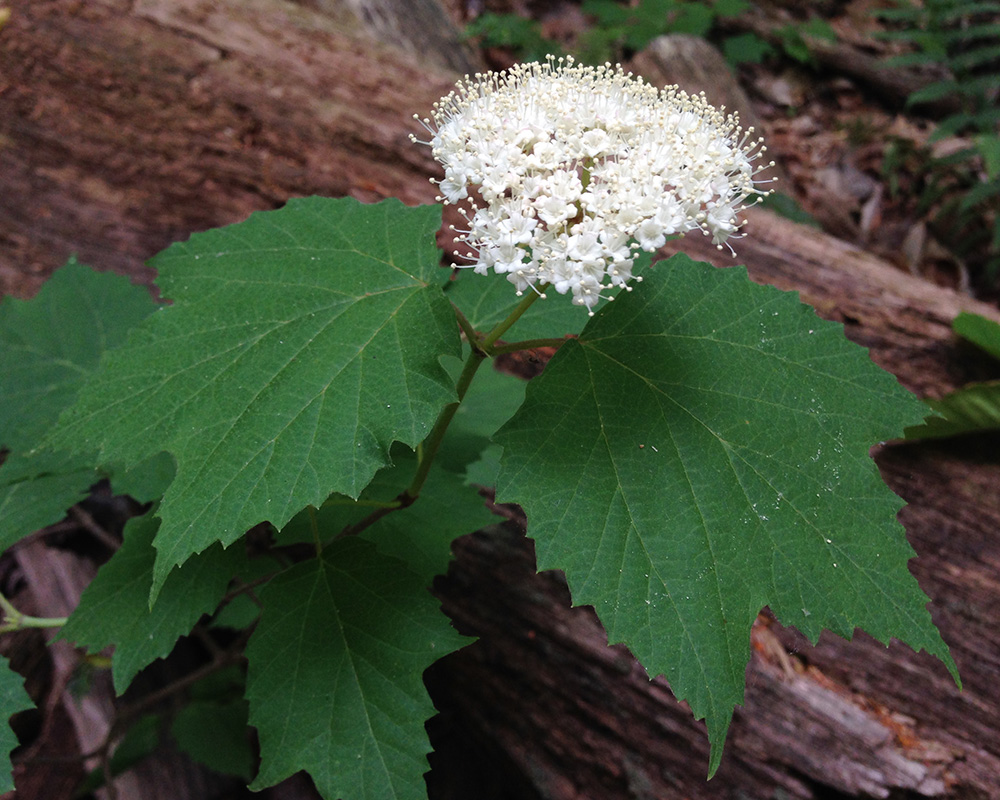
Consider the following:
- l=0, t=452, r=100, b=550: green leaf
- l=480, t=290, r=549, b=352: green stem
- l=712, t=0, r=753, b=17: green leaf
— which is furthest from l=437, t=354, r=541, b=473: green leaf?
l=712, t=0, r=753, b=17: green leaf

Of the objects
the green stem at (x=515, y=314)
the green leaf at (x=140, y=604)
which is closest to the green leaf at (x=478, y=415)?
the green stem at (x=515, y=314)

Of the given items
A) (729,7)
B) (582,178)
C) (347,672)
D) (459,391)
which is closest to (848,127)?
(729,7)

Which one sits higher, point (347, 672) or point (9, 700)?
point (9, 700)

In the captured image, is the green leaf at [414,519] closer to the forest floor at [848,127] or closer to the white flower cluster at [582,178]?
the white flower cluster at [582,178]

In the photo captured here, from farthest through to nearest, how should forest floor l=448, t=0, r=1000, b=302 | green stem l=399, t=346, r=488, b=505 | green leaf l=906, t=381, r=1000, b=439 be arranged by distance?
forest floor l=448, t=0, r=1000, b=302, green leaf l=906, t=381, r=1000, b=439, green stem l=399, t=346, r=488, b=505

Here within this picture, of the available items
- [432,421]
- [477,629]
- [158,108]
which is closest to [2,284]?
[158,108]

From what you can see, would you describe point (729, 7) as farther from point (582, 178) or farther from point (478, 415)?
point (582, 178)

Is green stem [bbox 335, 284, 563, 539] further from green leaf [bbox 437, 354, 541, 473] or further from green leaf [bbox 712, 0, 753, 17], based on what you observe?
green leaf [bbox 712, 0, 753, 17]
